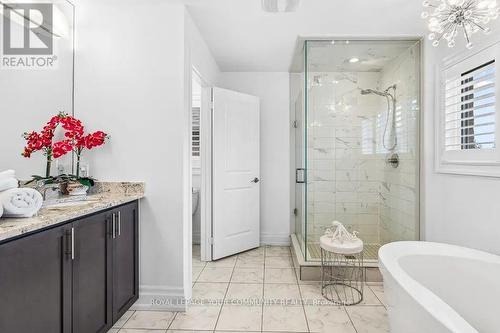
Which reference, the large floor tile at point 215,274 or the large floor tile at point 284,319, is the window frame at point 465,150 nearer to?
the large floor tile at point 284,319

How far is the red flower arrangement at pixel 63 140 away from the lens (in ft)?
5.96

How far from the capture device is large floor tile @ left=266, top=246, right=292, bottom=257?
342 centimetres

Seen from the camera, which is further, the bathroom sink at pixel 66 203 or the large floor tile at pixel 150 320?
the large floor tile at pixel 150 320

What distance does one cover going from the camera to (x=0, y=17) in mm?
1578

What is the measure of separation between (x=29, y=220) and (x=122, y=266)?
34.0 inches

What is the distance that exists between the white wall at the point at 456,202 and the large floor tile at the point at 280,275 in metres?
1.41

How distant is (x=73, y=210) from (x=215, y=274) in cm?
175

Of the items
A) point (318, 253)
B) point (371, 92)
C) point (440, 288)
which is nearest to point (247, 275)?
point (318, 253)

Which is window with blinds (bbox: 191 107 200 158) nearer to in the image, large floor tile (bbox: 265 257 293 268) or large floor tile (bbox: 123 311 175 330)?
large floor tile (bbox: 265 257 293 268)

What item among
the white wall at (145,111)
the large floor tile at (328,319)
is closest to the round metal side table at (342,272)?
the large floor tile at (328,319)

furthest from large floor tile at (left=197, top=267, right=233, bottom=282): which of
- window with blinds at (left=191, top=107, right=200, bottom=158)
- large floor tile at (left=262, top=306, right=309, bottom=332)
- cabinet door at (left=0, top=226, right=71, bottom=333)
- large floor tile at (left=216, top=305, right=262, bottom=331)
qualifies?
window with blinds at (left=191, top=107, right=200, bottom=158)

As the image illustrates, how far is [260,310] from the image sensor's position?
213 centimetres

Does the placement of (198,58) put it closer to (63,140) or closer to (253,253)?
(63,140)

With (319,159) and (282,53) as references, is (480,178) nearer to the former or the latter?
(319,159)
